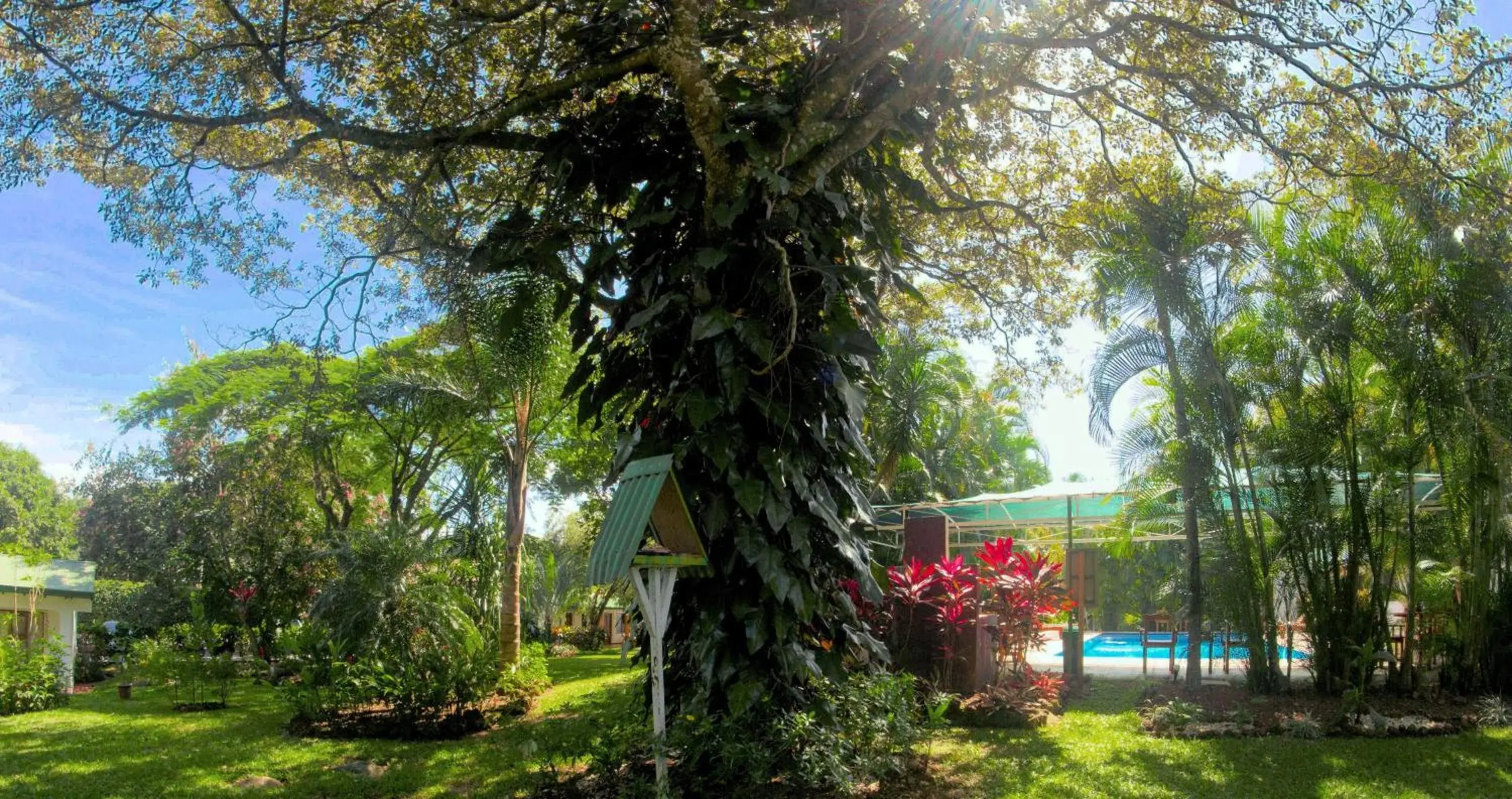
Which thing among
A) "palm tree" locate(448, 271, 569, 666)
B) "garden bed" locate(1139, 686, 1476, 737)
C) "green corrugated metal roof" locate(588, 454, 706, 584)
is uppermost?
"palm tree" locate(448, 271, 569, 666)

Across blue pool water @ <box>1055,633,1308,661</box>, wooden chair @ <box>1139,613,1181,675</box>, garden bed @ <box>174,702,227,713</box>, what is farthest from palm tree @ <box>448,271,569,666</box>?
wooden chair @ <box>1139,613,1181,675</box>

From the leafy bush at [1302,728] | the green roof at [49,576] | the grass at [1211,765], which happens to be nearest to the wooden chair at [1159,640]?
the leafy bush at [1302,728]

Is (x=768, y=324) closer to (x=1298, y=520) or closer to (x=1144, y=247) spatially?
(x=1144, y=247)

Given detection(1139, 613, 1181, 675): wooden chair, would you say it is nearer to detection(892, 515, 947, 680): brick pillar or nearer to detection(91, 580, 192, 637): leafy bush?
detection(892, 515, 947, 680): brick pillar

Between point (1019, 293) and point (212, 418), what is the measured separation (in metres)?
16.1

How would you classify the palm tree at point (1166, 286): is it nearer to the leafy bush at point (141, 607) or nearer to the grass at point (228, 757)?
the grass at point (228, 757)

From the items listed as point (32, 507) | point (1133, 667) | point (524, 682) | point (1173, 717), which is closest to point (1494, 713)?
point (1173, 717)

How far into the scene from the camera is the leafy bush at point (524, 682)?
9656 mm

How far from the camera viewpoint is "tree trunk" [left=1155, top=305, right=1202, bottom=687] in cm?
964

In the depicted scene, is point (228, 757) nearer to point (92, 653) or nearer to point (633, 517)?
point (633, 517)

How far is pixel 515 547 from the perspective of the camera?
11328 mm

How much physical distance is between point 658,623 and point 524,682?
596cm

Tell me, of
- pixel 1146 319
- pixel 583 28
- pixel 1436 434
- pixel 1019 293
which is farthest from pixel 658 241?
pixel 1436 434

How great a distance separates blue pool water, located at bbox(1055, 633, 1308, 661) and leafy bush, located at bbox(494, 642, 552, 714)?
609 centimetres
